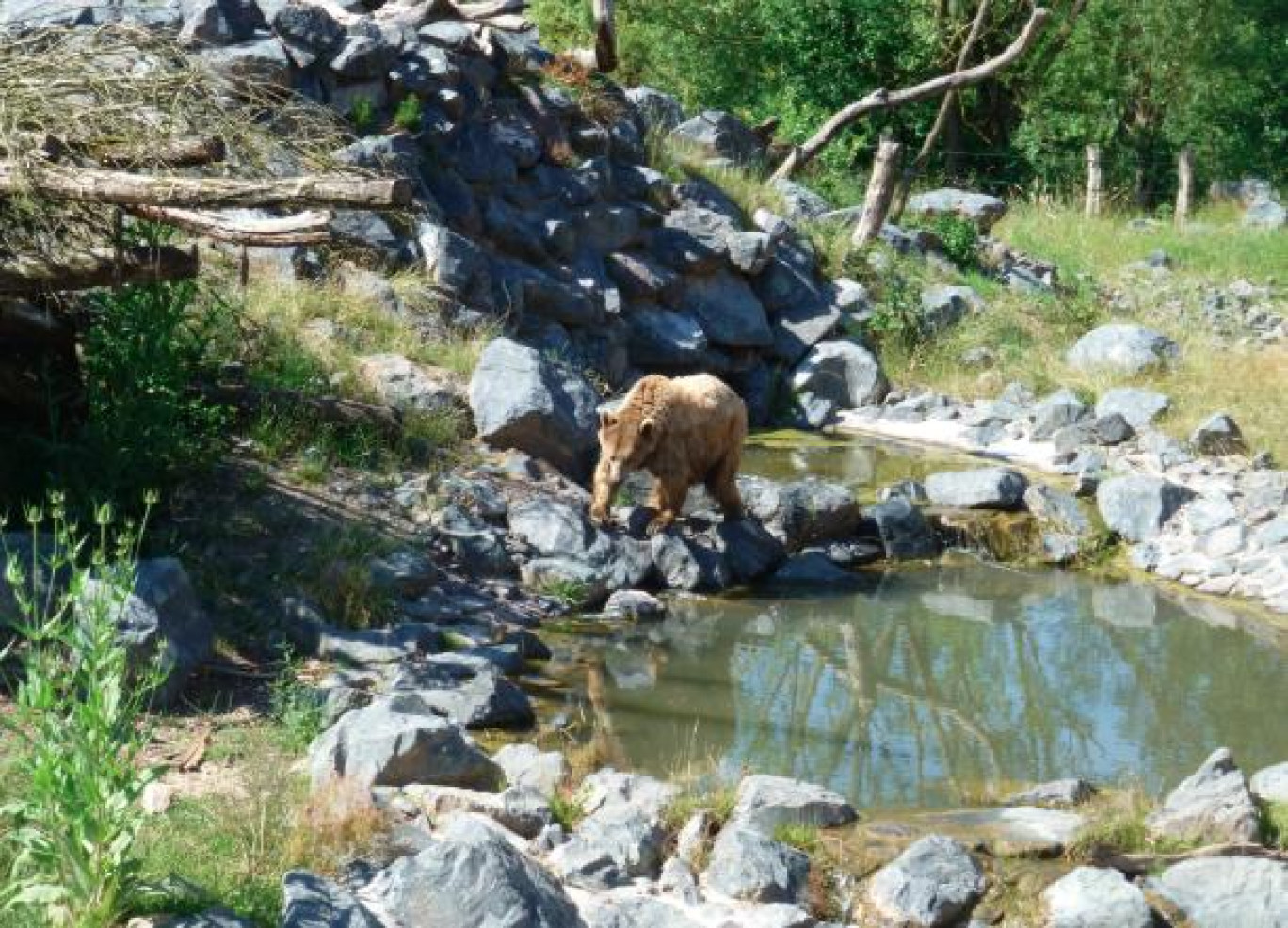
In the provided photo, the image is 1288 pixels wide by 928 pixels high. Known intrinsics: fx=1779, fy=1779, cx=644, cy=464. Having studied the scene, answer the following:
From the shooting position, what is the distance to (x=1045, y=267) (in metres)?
25.0

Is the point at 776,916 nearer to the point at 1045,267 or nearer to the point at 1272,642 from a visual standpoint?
the point at 1272,642

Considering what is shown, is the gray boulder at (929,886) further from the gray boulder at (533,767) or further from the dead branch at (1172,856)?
the gray boulder at (533,767)

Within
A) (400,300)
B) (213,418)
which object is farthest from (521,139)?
(213,418)

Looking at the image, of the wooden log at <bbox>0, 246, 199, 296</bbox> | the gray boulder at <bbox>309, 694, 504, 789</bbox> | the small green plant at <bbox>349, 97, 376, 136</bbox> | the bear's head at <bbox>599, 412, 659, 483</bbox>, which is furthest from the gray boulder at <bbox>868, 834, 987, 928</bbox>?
the small green plant at <bbox>349, 97, 376, 136</bbox>

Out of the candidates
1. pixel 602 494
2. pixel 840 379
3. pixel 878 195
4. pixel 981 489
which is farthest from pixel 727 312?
pixel 602 494

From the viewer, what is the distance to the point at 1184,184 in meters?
30.4

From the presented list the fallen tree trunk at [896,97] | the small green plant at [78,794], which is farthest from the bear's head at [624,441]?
the fallen tree trunk at [896,97]

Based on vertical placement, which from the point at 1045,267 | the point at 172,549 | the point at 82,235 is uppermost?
the point at 82,235

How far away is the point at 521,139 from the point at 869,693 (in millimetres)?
9873

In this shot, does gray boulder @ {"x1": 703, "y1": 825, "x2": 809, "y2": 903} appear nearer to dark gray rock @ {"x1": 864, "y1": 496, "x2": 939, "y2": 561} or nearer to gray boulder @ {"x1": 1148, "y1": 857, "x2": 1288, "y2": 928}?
gray boulder @ {"x1": 1148, "y1": 857, "x2": 1288, "y2": 928}

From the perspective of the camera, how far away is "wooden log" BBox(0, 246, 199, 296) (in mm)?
9953

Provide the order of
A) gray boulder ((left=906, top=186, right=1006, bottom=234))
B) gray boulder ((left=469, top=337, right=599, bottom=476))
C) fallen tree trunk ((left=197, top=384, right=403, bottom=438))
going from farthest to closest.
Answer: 1. gray boulder ((left=906, top=186, right=1006, bottom=234))
2. gray boulder ((left=469, top=337, right=599, bottom=476))
3. fallen tree trunk ((left=197, top=384, right=403, bottom=438))

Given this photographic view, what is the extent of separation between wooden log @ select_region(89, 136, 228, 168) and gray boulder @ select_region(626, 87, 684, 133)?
1405 cm

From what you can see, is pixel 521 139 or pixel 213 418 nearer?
pixel 213 418
